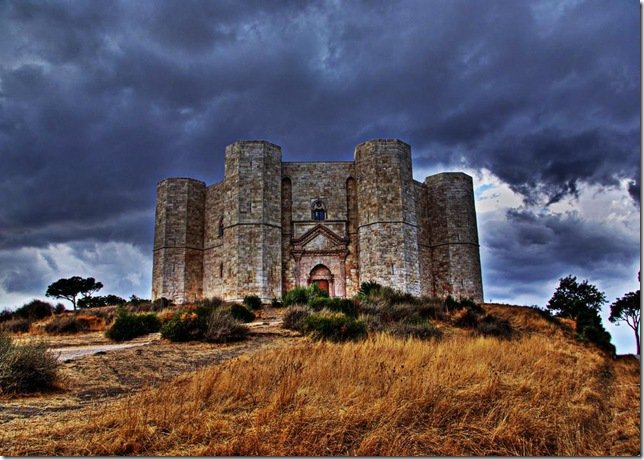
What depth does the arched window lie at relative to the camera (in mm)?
27844

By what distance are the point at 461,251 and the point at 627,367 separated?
1623 centimetres

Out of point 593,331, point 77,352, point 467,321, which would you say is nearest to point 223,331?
point 77,352

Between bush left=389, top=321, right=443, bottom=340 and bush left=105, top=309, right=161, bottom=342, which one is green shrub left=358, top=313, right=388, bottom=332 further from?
bush left=105, top=309, right=161, bottom=342

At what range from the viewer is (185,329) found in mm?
11211

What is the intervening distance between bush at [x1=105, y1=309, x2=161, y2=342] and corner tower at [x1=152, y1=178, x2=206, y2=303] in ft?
47.4

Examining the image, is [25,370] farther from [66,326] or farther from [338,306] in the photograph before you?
[66,326]

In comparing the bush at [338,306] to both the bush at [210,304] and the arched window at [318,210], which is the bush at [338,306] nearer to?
the bush at [210,304]

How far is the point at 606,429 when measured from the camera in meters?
5.74

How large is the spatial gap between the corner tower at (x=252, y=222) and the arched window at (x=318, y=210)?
1983 millimetres

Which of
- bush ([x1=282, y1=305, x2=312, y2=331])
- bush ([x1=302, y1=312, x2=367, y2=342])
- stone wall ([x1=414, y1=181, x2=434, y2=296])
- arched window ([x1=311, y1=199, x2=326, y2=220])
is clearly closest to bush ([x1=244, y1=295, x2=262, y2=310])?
bush ([x1=282, y1=305, x2=312, y2=331])

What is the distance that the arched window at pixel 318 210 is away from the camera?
2784 cm

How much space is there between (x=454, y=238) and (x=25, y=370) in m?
25.2

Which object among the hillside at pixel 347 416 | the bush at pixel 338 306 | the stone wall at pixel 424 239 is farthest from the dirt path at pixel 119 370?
the stone wall at pixel 424 239

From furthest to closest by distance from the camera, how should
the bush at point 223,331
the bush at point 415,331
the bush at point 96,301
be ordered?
1. the bush at point 96,301
2. the bush at point 415,331
3. the bush at point 223,331
